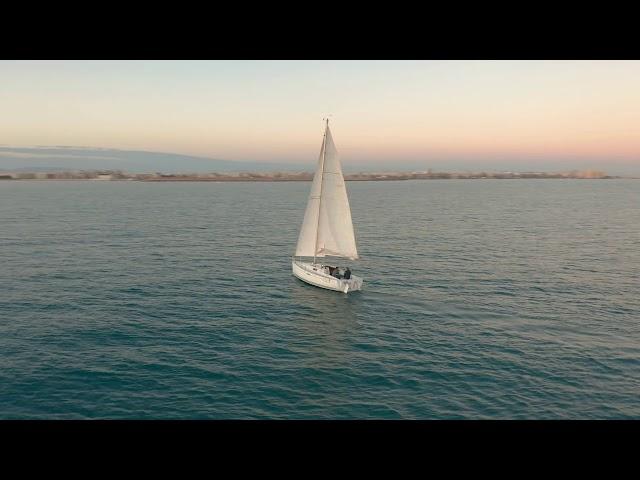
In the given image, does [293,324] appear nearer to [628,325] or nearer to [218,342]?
[218,342]

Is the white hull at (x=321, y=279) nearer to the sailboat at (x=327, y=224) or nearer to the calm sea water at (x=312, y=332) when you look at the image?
the sailboat at (x=327, y=224)

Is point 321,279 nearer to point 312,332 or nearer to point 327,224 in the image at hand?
point 327,224

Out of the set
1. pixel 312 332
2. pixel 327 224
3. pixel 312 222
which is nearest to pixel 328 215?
pixel 327 224

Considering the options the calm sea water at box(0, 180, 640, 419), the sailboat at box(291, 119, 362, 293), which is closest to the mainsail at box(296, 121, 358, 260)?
the sailboat at box(291, 119, 362, 293)

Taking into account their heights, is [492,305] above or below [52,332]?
above
